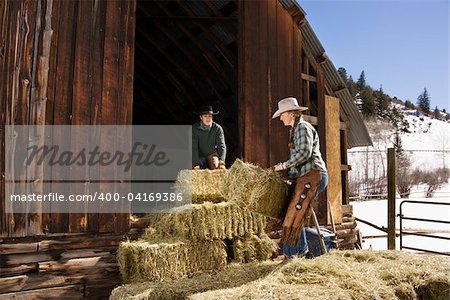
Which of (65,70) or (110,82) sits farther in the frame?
(110,82)

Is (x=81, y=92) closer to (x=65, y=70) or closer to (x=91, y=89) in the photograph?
(x=91, y=89)

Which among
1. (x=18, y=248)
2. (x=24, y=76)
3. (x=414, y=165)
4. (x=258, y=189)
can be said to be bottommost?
(x=18, y=248)

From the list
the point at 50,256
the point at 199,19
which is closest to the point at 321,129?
the point at 199,19

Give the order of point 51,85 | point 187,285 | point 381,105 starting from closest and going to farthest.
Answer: point 187,285 → point 51,85 → point 381,105

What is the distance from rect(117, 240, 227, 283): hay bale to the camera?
15.3 ft

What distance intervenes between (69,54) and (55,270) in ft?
8.64

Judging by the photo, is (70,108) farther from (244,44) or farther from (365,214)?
(365,214)

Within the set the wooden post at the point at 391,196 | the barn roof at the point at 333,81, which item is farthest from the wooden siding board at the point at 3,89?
the wooden post at the point at 391,196

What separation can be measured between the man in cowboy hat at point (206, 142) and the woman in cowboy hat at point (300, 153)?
199 centimetres

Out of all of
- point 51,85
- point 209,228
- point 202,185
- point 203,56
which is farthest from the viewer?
point 203,56

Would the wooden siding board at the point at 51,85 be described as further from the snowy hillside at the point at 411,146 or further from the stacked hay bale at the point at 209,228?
the snowy hillside at the point at 411,146

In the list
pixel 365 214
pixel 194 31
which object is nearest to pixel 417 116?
pixel 365 214

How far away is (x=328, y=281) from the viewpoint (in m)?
3.63

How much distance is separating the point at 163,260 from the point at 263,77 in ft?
11.4
